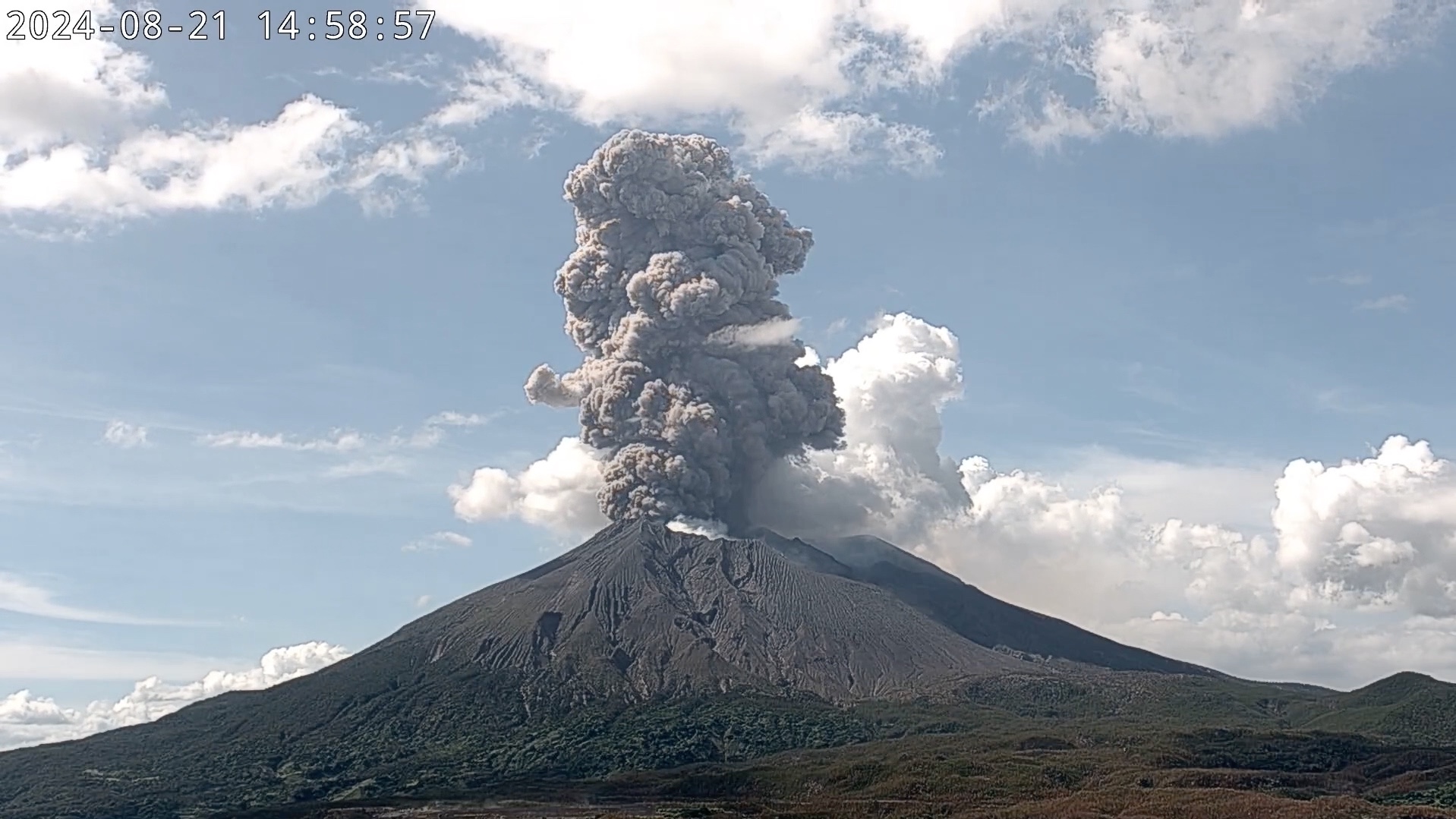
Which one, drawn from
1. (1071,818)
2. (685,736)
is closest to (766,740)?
(685,736)

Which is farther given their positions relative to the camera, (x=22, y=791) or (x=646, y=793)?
(x=22, y=791)

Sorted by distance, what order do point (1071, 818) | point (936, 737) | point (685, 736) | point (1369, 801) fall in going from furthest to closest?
1. point (685, 736)
2. point (936, 737)
3. point (1369, 801)
4. point (1071, 818)

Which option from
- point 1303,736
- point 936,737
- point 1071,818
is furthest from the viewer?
point 936,737

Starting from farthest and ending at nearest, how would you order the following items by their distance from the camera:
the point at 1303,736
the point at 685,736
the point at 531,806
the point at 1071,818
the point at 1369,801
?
the point at 685,736
the point at 1303,736
the point at 531,806
the point at 1369,801
the point at 1071,818

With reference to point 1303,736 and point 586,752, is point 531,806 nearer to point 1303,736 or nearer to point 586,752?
point 586,752

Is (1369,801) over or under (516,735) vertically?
under

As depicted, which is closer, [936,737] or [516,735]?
[936,737]

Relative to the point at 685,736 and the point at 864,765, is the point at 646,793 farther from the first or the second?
the point at 685,736

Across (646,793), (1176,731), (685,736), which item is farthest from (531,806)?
(1176,731)

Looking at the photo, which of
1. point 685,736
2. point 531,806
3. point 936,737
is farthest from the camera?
point 685,736
